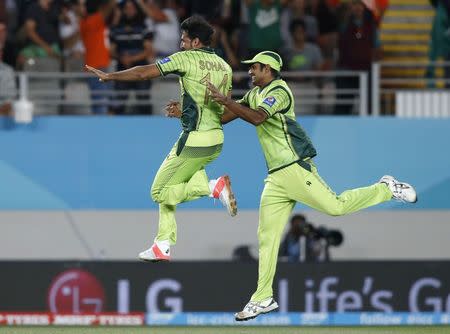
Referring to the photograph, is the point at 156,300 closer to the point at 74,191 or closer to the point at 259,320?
the point at 259,320

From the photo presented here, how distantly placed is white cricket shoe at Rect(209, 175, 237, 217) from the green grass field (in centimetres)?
221

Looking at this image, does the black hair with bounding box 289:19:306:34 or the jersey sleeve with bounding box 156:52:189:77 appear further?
the black hair with bounding box 289:19:306:34

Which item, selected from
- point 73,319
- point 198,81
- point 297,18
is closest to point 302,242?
point 297,18

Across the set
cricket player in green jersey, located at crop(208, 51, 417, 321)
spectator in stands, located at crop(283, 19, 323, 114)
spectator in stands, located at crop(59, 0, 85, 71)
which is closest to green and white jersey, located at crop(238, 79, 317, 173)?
cricket player in green jersey, located at crop(208, 51, 417, 321)

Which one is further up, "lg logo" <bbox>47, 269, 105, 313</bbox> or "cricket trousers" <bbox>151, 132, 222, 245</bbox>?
"cricket trousers" <bbox>151, 132, 222, 245</bbox>

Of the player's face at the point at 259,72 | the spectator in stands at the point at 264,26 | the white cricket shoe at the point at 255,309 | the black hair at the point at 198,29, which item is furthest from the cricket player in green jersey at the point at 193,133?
the spectator in stands at the point at 264,26

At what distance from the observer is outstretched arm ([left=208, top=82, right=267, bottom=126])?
13750 mm

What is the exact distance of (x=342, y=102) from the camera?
20531 millimetres

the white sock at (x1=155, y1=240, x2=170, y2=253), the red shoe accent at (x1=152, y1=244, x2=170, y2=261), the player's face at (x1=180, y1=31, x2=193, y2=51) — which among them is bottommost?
the red shoe accent at (x1=152, y1=244, x2=170, y2=261)

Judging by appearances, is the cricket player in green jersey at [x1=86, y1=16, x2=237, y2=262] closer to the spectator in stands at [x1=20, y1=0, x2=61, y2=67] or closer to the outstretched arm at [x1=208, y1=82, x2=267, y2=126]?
the outstretched arm at [x1=208, y1=82, x2=267, y2=126]

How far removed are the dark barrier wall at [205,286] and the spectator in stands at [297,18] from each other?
3.42 metres

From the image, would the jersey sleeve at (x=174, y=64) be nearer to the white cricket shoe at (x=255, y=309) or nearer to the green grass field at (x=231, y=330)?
the white cricket shoe at (x=255, y=309)

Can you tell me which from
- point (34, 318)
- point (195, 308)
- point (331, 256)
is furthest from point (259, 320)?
point (331, 256)

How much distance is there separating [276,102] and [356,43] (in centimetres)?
647
